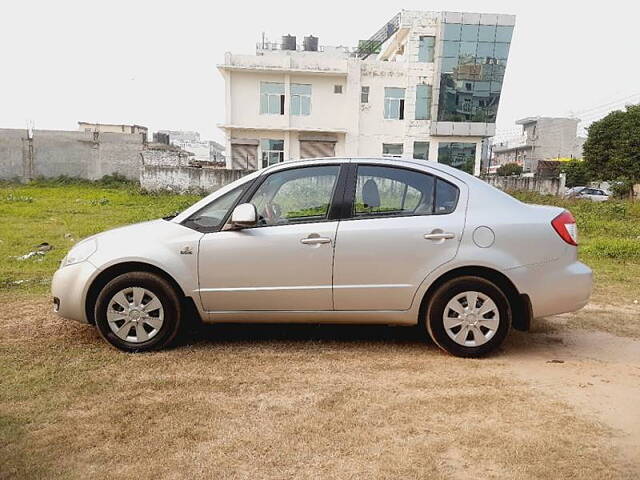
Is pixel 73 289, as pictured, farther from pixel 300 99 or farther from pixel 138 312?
pixel 300 99

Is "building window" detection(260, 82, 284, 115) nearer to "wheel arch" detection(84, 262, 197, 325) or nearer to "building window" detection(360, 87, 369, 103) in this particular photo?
"building window" detection(360, 87, 369, 103)

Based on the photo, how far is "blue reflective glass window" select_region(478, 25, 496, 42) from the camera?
28969mm

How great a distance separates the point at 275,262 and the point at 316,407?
48.4 inches

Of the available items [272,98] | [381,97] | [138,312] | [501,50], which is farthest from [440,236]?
[501,50]

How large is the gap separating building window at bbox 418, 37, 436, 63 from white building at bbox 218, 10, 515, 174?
6 cm

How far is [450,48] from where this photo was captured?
29.3m

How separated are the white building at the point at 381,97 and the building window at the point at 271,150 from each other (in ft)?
0.20

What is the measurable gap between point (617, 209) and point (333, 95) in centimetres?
1835

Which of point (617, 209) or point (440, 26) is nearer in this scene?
point (617, 209)

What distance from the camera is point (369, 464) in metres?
2.49

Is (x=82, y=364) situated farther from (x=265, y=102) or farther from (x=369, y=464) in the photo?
(x=265, y=102)

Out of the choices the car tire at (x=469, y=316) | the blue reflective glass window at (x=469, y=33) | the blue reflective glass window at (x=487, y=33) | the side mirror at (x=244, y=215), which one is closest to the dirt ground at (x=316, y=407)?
the car tire at (x=469, y=316)

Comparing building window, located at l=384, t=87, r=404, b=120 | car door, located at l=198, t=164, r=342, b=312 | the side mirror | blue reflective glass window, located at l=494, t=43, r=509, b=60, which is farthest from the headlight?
blue reflective glass window, located at l=494, t=43, r=509, b=60

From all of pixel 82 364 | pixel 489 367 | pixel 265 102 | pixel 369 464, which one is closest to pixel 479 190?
pixel 489 367
